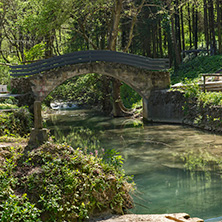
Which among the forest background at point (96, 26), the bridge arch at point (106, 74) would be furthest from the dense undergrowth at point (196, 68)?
the bridge arch at point (106, 74)

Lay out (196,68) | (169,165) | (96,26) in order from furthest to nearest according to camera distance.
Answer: (96,26) → (196,68) → (169,165)

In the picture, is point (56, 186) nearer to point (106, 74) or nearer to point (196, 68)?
point (106, 74)

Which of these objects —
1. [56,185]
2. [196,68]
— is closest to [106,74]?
[196,68]

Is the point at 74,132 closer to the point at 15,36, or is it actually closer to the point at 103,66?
the point at 103,66

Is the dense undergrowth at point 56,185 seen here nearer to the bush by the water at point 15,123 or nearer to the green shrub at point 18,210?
the green shrub at point 18,210

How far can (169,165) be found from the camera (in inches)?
433

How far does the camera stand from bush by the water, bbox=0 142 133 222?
19.3ft

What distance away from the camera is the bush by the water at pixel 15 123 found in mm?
11976

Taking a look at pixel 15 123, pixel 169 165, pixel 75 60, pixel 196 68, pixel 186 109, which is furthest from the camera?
pixel 196 68

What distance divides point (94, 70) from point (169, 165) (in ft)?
36.7

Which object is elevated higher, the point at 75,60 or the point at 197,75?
the point at 75,60

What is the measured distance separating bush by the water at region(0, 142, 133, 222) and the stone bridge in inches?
534

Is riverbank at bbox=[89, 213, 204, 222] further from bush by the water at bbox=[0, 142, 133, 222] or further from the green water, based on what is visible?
the green water

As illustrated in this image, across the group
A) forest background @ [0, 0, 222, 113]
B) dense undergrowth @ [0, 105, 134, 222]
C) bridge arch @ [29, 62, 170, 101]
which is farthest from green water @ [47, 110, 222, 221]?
forest background @ [0, 0, 222, 113]
